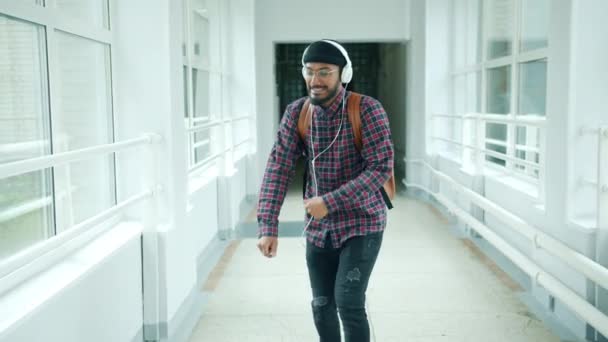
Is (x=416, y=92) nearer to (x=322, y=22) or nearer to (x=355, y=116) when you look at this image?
(x=322, y=22)

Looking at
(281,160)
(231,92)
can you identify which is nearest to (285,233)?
(231,92)

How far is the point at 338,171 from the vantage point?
2.29 m

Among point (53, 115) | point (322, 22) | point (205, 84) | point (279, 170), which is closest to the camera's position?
point (279, 170)

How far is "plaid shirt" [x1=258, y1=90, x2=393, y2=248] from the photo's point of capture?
7.21ft

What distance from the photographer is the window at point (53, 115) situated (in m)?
2.24

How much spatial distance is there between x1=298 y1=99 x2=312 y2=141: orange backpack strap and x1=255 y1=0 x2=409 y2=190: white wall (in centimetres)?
591

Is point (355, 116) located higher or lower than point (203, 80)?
lower

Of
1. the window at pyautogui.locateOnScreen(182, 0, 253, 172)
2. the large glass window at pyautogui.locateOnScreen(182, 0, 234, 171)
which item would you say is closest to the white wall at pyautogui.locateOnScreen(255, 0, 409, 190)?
the window at pyautogui.locateOnScreen(182, 0, 253, 172)

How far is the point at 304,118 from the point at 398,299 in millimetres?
2074

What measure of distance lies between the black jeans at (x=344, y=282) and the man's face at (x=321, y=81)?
1.70 feet

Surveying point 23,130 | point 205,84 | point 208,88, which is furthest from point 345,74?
point 208,88

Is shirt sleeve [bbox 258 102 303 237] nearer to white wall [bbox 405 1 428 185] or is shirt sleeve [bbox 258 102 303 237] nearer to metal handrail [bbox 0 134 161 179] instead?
metal handrail [bbox 0 134 161 179]

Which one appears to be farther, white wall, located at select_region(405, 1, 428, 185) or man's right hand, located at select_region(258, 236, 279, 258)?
white wall, located at select_region(405, 1, 428, 185)

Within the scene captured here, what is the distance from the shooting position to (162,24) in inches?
128
